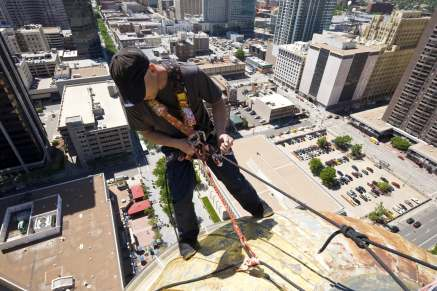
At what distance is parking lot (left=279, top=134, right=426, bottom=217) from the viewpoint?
35.2 metres

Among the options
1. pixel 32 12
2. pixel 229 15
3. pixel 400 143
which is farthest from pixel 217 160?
pixel 229 15

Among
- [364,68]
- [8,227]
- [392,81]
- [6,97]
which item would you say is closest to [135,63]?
[8,227]

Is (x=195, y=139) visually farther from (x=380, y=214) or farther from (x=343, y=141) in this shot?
(x=343, y=141)

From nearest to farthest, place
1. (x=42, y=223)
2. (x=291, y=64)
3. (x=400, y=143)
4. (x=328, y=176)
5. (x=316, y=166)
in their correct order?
(x=42, y=223), (x=328, y=176), (x=316, y=166), (x=400, y=143), (x=291, y=64)

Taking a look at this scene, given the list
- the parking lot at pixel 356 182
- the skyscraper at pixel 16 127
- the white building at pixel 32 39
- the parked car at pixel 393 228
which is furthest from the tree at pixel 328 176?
the white building at pixel 32 39

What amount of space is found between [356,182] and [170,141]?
133ft

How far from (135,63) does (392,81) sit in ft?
241

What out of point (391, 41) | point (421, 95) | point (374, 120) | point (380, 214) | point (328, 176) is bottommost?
point (380, 214)

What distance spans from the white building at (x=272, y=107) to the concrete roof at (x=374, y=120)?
42.9ft

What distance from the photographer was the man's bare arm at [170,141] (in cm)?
592

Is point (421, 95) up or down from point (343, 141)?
up

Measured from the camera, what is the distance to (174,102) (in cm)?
594

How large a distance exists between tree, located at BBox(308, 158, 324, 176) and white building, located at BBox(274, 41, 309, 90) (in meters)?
28.3

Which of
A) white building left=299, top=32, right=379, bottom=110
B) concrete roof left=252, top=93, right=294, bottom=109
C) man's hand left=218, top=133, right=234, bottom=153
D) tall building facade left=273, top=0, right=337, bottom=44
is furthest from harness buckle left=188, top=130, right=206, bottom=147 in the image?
tall building facade left=273, top=0, right=337, bottom=44
